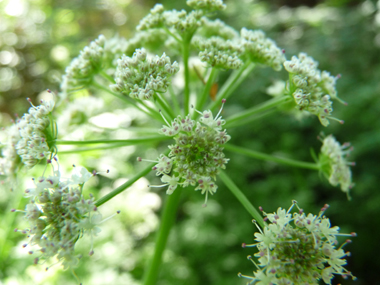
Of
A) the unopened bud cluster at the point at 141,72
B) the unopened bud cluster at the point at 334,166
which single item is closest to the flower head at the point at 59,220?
the unopened bud cluster at the point at 141,72

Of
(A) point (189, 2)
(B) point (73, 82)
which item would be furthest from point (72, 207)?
(A) point (189, 2)

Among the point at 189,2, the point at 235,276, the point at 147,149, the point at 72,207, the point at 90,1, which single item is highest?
the point at 90,1

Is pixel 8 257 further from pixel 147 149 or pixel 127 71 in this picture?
pixel 127 71

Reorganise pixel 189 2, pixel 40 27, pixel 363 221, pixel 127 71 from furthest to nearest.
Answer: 1. pixel 40 27
2. pixel 363 221
3. pixel 189 2
4. pixel 127 71

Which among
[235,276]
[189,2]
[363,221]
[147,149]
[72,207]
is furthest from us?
[147,149]

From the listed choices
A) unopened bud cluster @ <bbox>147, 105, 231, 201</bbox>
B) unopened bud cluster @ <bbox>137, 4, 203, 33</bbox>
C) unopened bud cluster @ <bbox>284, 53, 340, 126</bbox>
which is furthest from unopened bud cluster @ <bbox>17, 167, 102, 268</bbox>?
unopened bud cluster @ <bbox>284, 53, 340, 126</bbox>

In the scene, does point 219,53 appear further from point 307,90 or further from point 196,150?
point 196,150

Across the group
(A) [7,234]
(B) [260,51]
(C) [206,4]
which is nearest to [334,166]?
(B) [260,51]

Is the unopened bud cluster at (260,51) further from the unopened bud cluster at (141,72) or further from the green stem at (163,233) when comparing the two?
the green stem at (163,233)
